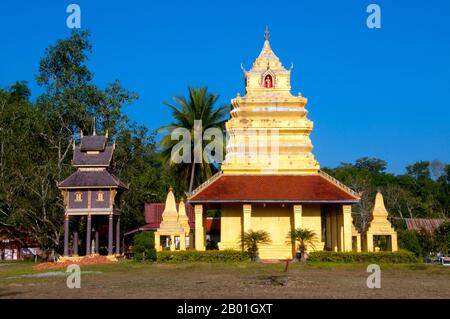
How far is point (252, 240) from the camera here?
3075cm

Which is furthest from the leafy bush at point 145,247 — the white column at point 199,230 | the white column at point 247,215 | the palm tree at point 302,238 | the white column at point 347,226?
the white column at point 347,226

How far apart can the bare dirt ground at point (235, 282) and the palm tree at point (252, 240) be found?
5.91ft

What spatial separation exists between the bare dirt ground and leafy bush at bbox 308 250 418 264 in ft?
4.20

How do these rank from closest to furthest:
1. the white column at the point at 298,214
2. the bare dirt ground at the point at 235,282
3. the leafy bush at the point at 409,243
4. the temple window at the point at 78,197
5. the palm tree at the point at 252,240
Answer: the bare dirt ground at the point at 235,282
the palm tree at the point at 252,240
the white column at the point at 298,214
the temple window at the point at 78,197
the leafy bush at the point at 409,243

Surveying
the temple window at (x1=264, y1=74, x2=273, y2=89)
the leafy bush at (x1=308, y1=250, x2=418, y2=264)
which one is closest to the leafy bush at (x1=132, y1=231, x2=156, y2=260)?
the leafy bush at (x1=308, y1=250, x2=418, y2=264)

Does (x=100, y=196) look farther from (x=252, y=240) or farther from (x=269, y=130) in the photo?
(x=269, y=130)

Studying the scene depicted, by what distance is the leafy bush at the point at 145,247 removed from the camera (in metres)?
31.3

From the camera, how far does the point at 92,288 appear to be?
19.5 metres

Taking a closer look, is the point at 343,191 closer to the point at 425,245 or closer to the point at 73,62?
the point at 425,245

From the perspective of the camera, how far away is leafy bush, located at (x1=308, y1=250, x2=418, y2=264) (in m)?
29.5

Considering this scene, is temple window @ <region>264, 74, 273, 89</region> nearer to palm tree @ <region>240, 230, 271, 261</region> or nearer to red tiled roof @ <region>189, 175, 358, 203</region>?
red tiled roof @ <region>189, 175, 358, 203</region>

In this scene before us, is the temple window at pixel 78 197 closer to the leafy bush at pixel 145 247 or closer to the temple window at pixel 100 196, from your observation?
the temple window at pixel 100 196

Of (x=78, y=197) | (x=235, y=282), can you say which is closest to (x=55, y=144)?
(x=78, y=197)

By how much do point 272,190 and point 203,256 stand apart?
17.7 ft
